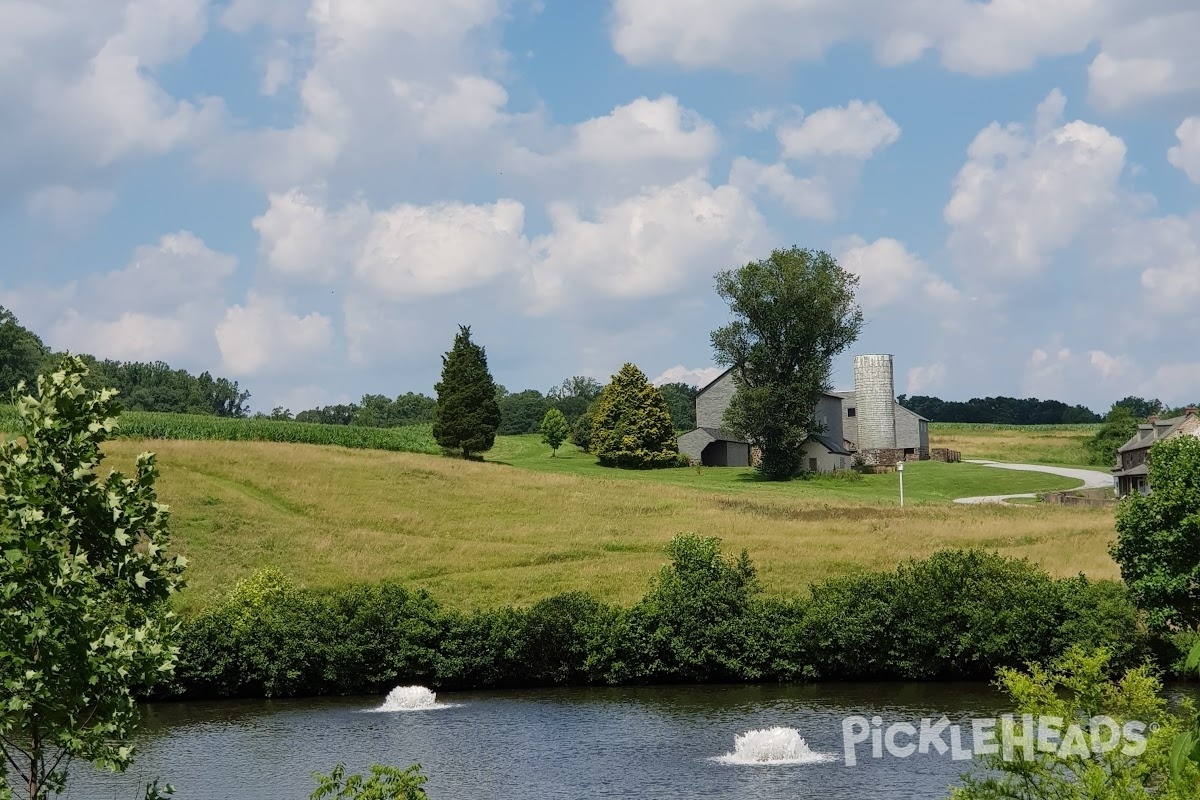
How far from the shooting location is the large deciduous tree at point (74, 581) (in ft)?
36.8

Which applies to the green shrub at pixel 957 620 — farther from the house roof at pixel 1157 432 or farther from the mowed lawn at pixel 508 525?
the house roof at pixel 1157 432

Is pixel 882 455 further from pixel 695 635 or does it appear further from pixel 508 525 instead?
pixel 695 635

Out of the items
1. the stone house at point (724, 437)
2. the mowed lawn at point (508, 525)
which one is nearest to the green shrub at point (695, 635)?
the mowed lawn at point (508, 525)

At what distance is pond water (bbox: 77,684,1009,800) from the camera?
1053 inches

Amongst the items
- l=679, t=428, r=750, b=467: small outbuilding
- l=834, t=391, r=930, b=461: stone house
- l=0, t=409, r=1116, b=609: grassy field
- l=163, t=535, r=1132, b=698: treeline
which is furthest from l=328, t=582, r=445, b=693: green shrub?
l=834, t=391, r=930, b=461: stone house

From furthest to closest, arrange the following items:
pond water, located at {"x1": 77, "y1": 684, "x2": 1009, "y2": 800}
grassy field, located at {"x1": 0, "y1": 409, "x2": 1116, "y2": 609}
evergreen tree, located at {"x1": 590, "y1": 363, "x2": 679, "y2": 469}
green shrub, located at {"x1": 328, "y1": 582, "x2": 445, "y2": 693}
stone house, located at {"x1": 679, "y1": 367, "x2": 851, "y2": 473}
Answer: evergreen tree, located at {"x1": 590, "y1": 363, "x2": 679, "y2": 469} < stone house, located at {"x1": 679, "y1": 367, "x2": 851, "y2": 473} < grassy field, located at {"x1": 0, "y1": 409, "x2": 1116, "y2": 609} < green shrub, located at {"x1": 328, "y1": 582, "x2": 445, "y2": 693} < pond water, located at {"x1": 77, "y1": 684, "x2": 1009, "y2": 800}

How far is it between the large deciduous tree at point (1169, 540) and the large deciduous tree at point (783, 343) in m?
57.5

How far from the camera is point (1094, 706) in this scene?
12734 mm

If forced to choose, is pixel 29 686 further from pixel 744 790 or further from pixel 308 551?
pixel 308 551

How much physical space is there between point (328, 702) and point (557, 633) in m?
8.06

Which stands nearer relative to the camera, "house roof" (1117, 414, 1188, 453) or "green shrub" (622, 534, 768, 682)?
"green shrub" (622, 534, 768, 682)

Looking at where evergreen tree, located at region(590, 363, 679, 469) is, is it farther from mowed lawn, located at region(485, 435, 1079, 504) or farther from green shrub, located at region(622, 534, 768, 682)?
green shrub, located at region(622, 534, 768, 682)

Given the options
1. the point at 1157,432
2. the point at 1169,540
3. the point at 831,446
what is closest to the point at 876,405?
the point at 831,446

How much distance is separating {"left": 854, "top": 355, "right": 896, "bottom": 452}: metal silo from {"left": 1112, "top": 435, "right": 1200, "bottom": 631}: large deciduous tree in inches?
2964
